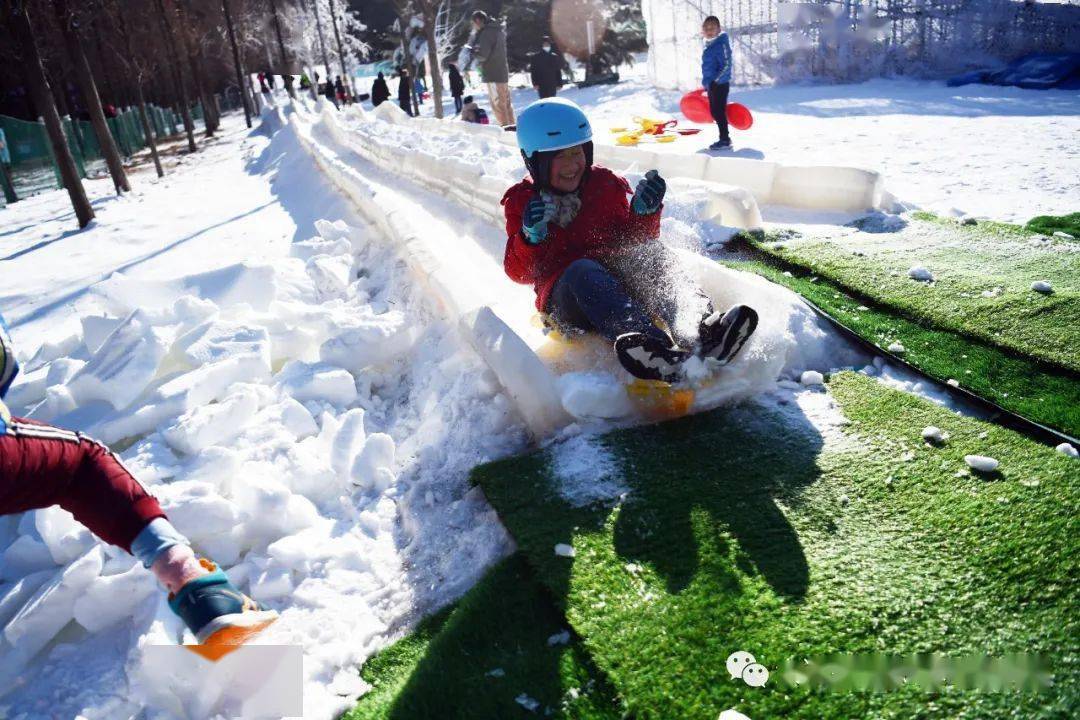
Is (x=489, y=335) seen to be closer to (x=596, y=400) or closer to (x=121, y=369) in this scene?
(x=596, y=400)

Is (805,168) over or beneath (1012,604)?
over

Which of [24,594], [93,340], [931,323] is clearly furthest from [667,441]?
[93,340]

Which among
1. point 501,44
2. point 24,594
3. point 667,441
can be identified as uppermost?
point 501,44

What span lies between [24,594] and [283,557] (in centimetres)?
93

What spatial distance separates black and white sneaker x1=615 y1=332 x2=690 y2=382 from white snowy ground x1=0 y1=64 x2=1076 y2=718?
1.52 ft

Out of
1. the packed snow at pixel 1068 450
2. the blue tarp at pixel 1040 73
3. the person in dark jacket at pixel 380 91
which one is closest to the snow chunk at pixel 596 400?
the packed snow at pixel 1068 450

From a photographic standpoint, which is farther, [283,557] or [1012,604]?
[283,557]

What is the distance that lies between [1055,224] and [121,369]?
5628 mm

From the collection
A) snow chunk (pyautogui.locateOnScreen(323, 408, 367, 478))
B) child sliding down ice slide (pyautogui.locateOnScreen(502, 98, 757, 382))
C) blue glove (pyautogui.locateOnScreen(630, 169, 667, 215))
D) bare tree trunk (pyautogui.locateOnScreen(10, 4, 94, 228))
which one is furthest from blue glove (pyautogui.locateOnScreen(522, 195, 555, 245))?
bare tree trunk (pyautogui.locateOnScreen(10, 4, 94, 228))

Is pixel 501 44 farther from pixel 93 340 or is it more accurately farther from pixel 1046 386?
pixel 1046 386

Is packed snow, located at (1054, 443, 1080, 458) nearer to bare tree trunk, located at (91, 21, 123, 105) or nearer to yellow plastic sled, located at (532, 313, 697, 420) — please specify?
yellow plastic sled, located at (532, 313, 697, 420)

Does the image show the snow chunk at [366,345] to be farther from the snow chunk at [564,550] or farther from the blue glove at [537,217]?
the snow chunk at [564,550]

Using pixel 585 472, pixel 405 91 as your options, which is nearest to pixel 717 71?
pixel 585 472

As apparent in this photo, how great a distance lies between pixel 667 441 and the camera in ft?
8.73
